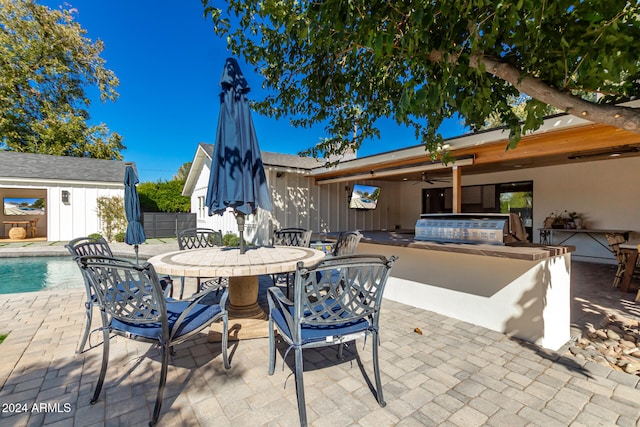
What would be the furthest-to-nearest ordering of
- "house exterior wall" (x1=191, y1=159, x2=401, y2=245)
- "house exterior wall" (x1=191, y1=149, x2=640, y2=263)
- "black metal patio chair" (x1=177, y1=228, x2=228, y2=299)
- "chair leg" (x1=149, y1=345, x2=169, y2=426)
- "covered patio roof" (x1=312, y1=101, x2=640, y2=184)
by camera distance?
"house exterior wall" (x1=191, y1=159, x2=401, y2=245), "house exterior wall" (x1=191, y1=149, x2=640, y2=263), "black metal patio chair" (x1=177, y1=228, x2=228, y2=299), "covered patio roof" (x1=312, y1=101, x2=640, y2=184), "chair leg" (x1=149, y1=345, x2=169, y2=426)

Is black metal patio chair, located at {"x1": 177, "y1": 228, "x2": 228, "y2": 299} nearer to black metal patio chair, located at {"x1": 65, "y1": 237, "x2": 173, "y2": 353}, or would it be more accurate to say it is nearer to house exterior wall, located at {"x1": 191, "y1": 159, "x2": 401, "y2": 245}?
black metal patio chair, located at {"x1": 65, "y1": 237, "x2": 173, "y2": 353}

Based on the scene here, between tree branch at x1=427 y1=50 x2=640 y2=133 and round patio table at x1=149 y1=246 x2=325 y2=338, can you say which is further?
round patio table at x1=149 y1=246 x2=325 y2=338

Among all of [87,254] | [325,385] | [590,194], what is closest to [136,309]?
[325,385]

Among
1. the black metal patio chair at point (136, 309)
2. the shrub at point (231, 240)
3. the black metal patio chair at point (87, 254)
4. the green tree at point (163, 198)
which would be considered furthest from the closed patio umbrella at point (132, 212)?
the green tree at point (163, 198)

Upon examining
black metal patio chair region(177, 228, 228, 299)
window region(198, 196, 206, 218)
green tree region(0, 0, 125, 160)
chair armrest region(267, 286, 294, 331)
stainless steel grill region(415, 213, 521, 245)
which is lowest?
chair armrest region(267, 286, 294, 331)

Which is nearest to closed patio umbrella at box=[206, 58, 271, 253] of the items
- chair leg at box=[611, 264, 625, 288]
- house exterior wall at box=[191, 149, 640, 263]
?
house exterior wall at box=[191, 149, 640, 263]

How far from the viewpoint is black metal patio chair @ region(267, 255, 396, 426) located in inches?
77.4

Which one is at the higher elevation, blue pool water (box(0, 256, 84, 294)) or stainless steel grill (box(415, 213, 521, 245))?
stainless steel grill (box(415, 213, 521, 245))

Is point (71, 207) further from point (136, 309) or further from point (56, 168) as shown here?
point (136, 309)

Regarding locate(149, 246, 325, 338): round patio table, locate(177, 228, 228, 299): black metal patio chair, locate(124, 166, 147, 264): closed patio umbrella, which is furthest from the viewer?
locate(124, 166, 147, 264): closed patio umbrella

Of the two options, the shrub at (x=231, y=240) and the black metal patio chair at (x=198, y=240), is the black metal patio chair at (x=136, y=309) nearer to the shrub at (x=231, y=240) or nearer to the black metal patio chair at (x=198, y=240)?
the black metal patio chair at (x=198, y=240)

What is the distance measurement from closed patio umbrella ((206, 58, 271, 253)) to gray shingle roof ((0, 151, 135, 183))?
1341 cm

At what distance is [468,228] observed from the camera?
3.79m

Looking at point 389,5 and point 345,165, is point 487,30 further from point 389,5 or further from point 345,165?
point 345,165
